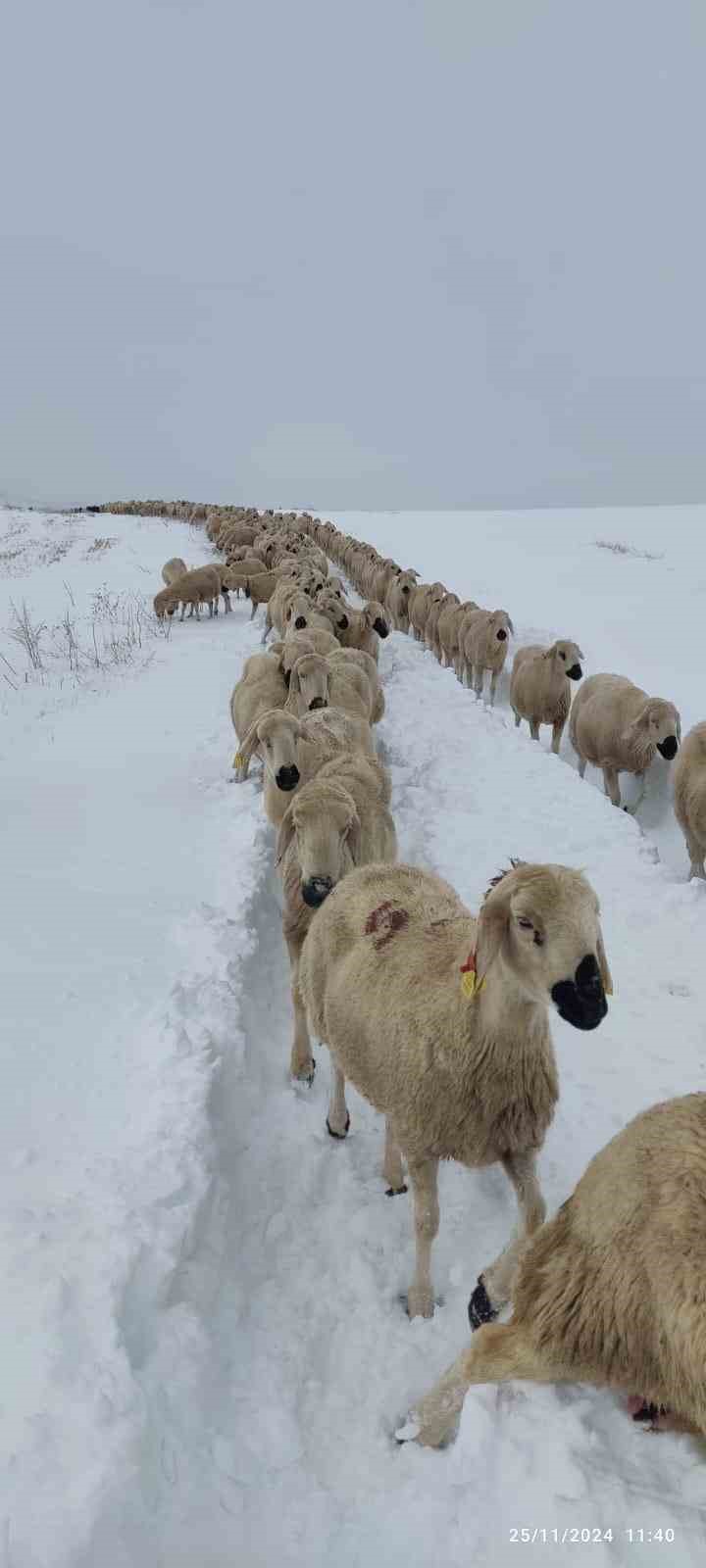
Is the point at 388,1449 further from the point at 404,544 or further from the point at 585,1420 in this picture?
the point at 404,544

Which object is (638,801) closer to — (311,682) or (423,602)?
(311,682)

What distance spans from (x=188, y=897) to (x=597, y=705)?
5922 mm

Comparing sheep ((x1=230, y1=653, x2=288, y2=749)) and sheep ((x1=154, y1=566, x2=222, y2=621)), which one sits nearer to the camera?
sheep ((x1=230, y1=653, x2=288, y2=749))

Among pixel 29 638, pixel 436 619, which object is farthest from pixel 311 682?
pixel 436 619

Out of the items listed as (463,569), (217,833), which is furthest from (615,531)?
(217,833)

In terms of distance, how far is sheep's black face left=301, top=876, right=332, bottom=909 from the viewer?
13.6ft

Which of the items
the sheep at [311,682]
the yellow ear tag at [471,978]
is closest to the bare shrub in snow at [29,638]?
the sheep at [311,682]

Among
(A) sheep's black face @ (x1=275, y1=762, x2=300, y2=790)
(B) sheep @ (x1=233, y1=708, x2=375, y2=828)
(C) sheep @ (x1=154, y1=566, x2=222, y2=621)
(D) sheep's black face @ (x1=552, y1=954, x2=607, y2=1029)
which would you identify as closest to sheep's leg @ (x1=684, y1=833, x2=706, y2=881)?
(B) sheep @ (x1=233, y1=708, x2=375, y2=828)

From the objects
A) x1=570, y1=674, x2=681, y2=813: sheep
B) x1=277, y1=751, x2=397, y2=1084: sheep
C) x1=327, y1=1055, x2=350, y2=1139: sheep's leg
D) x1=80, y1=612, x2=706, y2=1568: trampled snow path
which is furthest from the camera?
x1=570, y1=674, x2=681, y2=813: sheep

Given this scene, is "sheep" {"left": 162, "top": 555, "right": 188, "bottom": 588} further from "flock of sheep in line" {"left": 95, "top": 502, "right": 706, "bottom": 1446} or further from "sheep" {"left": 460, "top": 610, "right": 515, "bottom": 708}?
"flock of sheep in line" {"left": 95, "top": 502, "right": 706, "bottom": 1446}

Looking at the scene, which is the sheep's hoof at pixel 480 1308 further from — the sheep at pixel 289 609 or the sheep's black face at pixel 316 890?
the sheep at pixel 289 609

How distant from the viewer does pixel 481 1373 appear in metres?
2.42

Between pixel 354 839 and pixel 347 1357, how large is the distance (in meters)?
2.71

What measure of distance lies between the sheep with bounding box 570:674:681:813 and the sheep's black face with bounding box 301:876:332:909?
5167 mm
